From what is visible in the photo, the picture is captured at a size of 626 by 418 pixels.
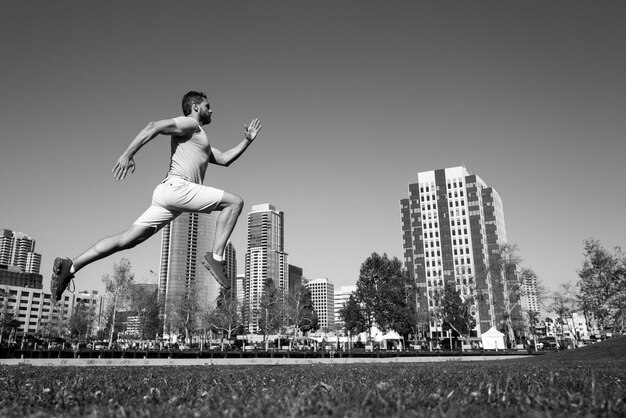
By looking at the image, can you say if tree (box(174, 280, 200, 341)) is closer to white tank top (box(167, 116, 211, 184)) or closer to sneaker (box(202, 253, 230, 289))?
sneaker (box(202, 253, 230, 289))

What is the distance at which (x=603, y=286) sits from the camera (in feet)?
120

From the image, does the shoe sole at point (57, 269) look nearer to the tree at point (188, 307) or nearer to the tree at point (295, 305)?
the tree at point (295, 305)

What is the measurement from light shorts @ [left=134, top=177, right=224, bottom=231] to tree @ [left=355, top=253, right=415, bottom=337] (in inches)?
2420

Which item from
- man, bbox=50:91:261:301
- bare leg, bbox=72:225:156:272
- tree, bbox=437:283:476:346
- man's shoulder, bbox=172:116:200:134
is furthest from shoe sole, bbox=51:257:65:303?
tree, bbox=437:283:476:346

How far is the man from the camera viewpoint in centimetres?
613

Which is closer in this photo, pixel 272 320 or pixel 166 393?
pixel 166 393

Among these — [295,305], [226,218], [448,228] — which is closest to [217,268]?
[226,218]

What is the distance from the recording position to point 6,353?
92.6ft

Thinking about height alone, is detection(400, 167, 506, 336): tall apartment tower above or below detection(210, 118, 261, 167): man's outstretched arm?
above

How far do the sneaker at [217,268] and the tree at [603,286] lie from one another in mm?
37796

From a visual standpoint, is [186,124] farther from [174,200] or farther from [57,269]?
[57,269]

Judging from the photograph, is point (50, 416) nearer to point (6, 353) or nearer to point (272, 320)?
point (6, 353)

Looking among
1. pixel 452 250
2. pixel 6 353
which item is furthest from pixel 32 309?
pixel 6 353

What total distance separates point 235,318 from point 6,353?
157 ft
